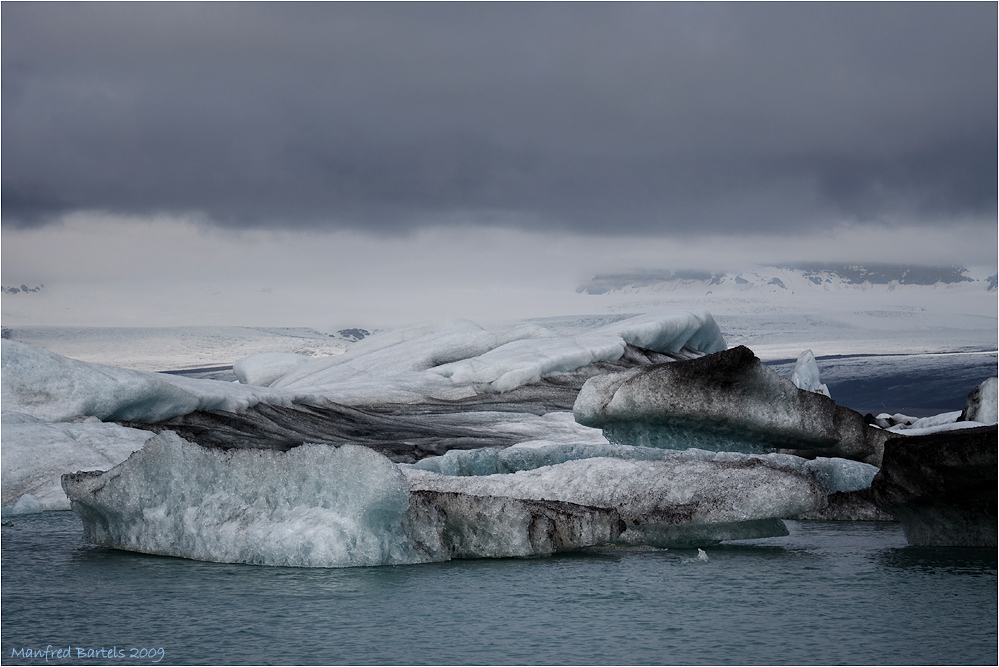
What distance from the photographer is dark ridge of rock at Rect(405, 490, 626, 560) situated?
26.8 feet

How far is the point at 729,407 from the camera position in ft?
40.2

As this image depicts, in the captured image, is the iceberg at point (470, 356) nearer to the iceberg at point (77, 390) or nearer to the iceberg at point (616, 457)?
the iceberg at point (77, 390)

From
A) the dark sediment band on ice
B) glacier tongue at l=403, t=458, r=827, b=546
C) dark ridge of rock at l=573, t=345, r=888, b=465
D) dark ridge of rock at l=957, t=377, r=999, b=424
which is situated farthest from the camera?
dark ridge of rock at l=957, t=377, r=999, b=424

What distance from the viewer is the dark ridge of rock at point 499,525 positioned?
26.8 feet

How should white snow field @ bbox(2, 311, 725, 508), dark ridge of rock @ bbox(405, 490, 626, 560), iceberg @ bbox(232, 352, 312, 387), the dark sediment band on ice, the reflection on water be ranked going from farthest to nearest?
1. iceberg @ bbox(232, 352, 312, 387)
2. the dark sediment band on ice
3. white snow field @ bbox(2, 311, 725, 508)
4. dark ridge of rock @ bbox(405, 490, 626, 560)
5. the reflection on water

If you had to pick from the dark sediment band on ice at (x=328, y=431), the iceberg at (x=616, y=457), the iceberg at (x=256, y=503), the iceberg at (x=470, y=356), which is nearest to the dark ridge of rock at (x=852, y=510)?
the iceberg at (x=616, y=457)

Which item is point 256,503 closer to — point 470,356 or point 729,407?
point 729,407

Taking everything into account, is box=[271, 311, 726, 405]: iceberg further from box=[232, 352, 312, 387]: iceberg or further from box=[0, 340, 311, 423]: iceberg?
box=[0, 340, 311, 423]: iceberg

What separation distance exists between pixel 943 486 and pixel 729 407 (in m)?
3.99

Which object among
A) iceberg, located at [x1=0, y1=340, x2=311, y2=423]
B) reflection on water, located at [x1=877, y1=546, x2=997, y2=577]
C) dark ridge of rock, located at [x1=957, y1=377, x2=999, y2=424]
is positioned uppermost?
iceberg, located at [x1=0, y1=340, x2=311, y2=423]

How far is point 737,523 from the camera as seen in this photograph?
952cm

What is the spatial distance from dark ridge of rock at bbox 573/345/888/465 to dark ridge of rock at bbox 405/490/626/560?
3726 mm

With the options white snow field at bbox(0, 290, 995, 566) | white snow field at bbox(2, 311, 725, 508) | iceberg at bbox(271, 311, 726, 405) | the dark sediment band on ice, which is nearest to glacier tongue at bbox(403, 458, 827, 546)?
white snow field at bbox(0, 290, 995, 566)

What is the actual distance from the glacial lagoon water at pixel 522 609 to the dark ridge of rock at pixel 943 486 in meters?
0.35
